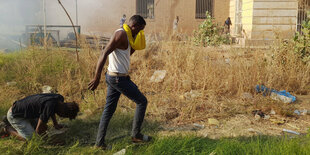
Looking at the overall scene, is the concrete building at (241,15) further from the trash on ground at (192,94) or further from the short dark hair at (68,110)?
the short dark hair at (68,110)

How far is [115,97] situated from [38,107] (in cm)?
98

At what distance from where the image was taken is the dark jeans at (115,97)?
Result: 3.04 metres

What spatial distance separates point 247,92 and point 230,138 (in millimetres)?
1927

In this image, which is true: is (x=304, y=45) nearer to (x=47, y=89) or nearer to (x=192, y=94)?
(x=192, y=94)

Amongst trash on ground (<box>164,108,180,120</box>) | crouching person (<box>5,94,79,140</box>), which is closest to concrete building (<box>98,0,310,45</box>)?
trash on ground (<box>164,108,180,120</box>)

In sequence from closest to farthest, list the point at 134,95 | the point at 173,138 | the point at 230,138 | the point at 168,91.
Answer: the point at 134,95 → the point at 173,138 → the point at 230,138 → the point at 168,91

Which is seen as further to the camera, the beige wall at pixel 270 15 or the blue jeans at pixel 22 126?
the beige wall at pixel 270 15

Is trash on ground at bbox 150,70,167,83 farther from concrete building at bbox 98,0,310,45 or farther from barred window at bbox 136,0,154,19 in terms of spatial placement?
barred window at bbox 136,0,154,19

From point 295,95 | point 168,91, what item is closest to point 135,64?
point 168,91

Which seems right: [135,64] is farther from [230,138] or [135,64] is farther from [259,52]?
[230,138]

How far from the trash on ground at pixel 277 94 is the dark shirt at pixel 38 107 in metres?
→ 3.58

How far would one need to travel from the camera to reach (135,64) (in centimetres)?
690

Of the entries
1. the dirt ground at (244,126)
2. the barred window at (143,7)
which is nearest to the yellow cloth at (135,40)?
the dirt ground at (244,126)

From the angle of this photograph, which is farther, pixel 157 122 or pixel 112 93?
pixel 157 122
